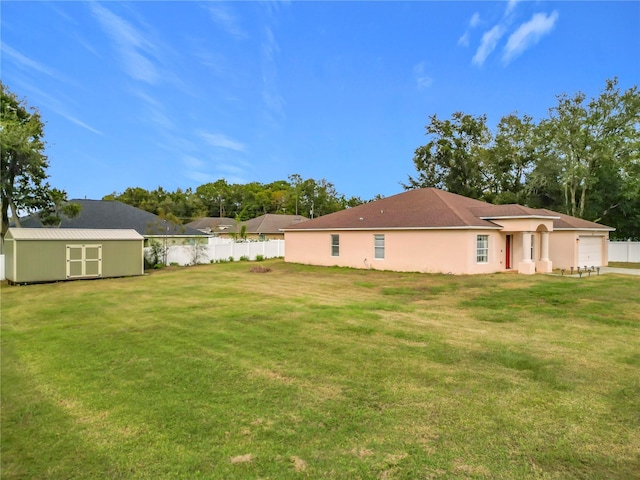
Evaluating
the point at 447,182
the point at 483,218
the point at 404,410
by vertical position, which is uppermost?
the point at 447,182

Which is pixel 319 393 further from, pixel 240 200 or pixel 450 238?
pixel 240 200

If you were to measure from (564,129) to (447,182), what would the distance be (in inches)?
453

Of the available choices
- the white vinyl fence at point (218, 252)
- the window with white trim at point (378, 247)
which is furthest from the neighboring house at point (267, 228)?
the window with white trim at point (378, 247)

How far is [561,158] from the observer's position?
1353 inches

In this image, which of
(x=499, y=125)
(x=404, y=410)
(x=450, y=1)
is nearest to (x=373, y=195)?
(x=499, y=125)

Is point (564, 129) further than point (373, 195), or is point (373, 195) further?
point (373, 195)

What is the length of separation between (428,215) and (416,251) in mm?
2168

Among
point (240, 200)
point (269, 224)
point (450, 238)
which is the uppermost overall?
point (240, 200)

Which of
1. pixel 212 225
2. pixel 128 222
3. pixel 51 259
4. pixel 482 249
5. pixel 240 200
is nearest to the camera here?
pixel 51 259

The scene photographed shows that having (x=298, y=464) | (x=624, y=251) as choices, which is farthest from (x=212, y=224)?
(x=298, y=464)

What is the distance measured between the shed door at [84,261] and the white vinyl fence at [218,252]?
486 cm

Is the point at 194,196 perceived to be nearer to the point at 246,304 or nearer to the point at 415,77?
the point at 415,77

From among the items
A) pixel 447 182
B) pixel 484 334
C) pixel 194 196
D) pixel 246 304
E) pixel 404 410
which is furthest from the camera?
pixel 194 196

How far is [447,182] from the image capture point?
41.5 meters
